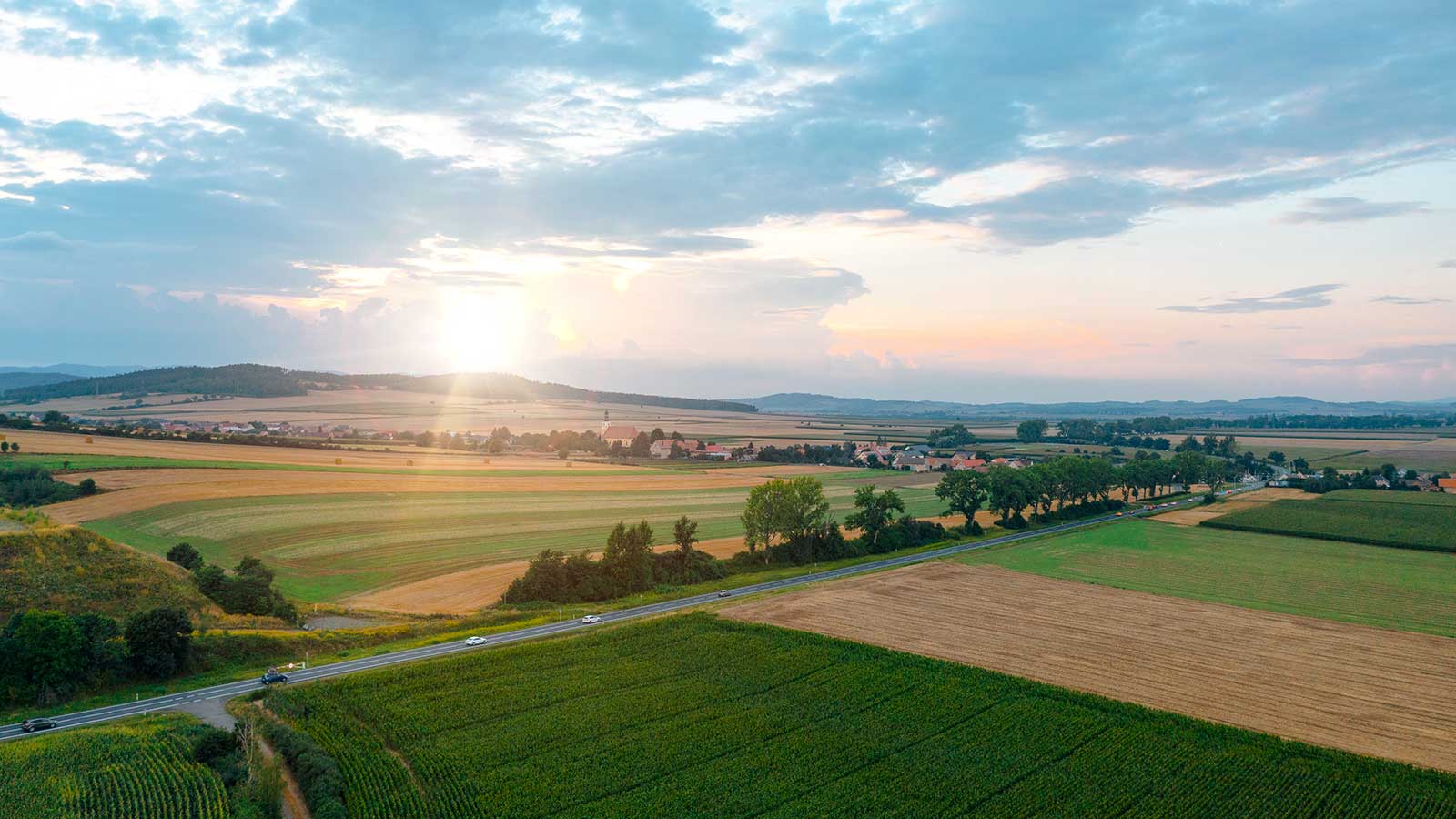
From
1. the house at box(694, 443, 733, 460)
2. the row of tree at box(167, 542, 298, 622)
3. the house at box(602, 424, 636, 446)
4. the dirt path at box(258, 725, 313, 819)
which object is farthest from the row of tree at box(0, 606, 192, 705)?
the house at box(602, 424, 636, 446)

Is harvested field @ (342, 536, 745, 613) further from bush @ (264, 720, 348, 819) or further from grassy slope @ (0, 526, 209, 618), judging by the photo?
bush @ (264, 720, 348, 819)

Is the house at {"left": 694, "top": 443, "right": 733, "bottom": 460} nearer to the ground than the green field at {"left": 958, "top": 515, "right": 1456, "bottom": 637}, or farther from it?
farther from it

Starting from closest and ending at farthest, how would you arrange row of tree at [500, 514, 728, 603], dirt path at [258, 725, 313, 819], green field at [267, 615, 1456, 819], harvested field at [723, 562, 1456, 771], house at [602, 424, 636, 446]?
green field at [267, 615, 1456, 819]
dirt path at [258, 725, 313, 819]
harvested field at [723, 562, 1456, 771]
row of tree at [500, 514, 728, 603]
house at [602, 424, 636, 446]

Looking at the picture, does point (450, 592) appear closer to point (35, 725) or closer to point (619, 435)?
point (35, 725)

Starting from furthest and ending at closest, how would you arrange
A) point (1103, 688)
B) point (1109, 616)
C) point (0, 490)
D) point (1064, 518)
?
1. point (1064, 518)
2. point (0, 490)
3. point (1109, 616)
4. point (1103, 688)

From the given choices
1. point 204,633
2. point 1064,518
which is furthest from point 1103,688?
point 1064,518

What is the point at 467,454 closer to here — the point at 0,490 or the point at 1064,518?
the point at 0,490
